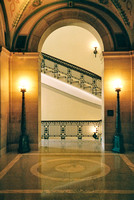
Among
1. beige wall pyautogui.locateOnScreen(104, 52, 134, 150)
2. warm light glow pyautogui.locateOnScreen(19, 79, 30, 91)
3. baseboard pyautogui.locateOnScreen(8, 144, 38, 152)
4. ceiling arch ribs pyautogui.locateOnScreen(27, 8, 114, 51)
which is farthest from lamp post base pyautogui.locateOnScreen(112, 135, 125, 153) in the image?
warm light glow pyautogui.locateOnScreen(19, 79, 30, 91)

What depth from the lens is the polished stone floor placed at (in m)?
4.91

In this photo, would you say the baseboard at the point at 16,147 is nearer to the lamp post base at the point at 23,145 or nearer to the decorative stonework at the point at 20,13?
the lamp post base at the point at 23,145

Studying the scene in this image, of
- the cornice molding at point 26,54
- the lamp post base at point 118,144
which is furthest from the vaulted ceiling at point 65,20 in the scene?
the lamp post base at point 118,144

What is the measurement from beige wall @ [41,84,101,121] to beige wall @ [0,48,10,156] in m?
4.10

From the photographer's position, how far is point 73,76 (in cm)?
1510

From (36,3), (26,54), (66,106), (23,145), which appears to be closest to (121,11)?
(36,3)

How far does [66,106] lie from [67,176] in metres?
7.10

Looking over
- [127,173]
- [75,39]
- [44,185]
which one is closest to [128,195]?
[127,173]

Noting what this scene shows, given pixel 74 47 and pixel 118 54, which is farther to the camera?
pixel 74 47

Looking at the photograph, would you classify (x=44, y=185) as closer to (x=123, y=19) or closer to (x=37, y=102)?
(x=37, y=102)

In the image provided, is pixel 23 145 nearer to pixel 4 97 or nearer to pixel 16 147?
pixel 16 147

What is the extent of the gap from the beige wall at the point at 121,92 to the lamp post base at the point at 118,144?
0.26 meters

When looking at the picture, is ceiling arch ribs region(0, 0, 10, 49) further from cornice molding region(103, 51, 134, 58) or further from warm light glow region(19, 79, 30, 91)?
cornice molding region(103, 51, 134, 58)

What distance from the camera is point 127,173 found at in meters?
6.31
